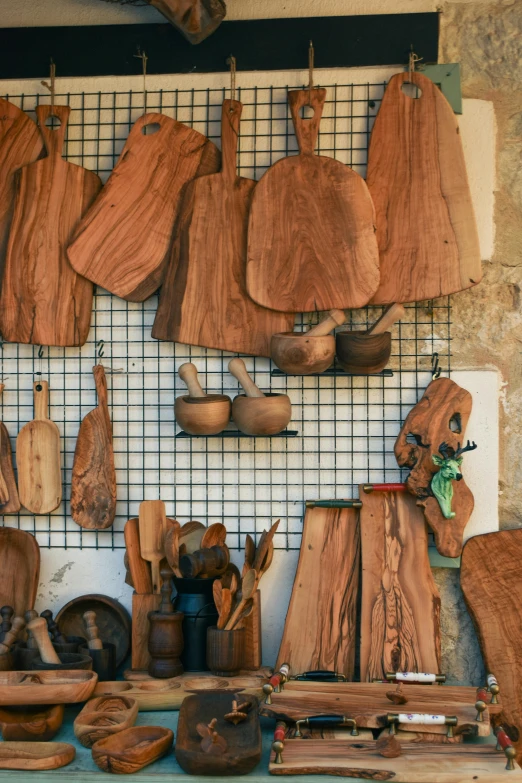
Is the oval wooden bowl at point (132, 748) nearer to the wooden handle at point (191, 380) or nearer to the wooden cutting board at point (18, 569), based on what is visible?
the wooden cutting board at point (18, 569)

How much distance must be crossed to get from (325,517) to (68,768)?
735mm

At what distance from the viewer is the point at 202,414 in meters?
1.86

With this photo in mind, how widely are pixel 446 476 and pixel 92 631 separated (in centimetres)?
80

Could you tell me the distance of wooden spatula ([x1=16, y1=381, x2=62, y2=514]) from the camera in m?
1.99

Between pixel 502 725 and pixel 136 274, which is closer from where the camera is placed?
pixel 502 725

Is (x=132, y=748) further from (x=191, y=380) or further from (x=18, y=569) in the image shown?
(x=191, y=380)

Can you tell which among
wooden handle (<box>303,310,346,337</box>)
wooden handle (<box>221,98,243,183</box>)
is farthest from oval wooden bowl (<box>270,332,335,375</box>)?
wooden handle (<box>221,98,243,183</box>)

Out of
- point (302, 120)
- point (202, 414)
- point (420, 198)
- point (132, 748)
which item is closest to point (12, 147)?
point (302, 120)

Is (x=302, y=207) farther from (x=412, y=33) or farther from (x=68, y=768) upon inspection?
(x=68, y=768)

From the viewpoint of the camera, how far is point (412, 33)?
1.97 meters

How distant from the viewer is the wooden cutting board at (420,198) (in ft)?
6.26

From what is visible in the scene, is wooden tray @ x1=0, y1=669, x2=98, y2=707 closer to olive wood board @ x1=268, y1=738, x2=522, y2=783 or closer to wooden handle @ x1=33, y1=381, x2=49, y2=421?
olive wood board @ x1=268, y1=738, x2=522, y2=783

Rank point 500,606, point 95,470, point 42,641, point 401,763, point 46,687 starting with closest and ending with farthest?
point 401,763 → point 46,687 → point 42,641 → point 500,606 → point 95,470

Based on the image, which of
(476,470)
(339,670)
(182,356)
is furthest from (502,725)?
(182,356)
